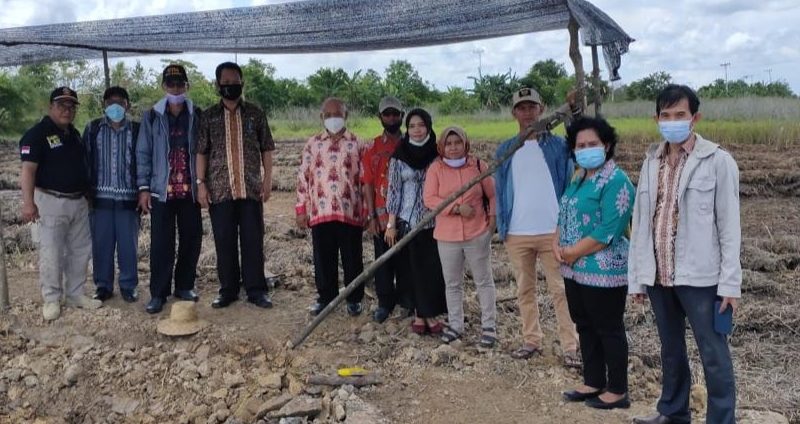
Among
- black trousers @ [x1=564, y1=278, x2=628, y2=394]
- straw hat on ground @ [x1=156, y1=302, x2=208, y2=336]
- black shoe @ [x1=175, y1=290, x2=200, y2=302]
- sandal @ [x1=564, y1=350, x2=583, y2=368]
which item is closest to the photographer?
black trousers @ [x1=564, y1=278, x2=628, y2=394]

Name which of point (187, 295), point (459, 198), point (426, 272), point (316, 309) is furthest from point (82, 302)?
point (459, 198)

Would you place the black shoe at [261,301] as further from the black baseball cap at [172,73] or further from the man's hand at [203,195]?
the black baseball cap at [172,73]

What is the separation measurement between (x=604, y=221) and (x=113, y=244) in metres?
3.87

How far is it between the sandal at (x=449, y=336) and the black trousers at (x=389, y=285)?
440 mm

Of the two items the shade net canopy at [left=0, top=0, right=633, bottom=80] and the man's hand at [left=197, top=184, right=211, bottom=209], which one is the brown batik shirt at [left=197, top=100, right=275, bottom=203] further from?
the shade net canopy at [left=0, top=0, right=633, bottom=80]

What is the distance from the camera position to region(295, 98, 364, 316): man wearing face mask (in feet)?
16.2

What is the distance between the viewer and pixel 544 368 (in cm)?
439

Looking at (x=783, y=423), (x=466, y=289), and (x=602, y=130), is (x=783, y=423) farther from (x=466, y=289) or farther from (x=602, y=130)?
(x=466, y=289)

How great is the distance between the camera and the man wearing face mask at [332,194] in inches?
195

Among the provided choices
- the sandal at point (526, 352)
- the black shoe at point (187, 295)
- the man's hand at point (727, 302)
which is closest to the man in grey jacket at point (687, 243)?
the man's hand at point (727, 302)

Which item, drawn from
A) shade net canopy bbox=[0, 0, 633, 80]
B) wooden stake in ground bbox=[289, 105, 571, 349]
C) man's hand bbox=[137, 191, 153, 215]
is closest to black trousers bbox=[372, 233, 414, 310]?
wooden stake in ground bbox=[289, 105, 571, 349]

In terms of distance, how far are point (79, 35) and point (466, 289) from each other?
3870 millimetres

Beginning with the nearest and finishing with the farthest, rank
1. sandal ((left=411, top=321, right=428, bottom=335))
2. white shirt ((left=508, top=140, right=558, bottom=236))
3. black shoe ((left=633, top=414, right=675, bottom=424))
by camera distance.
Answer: black shoe ((left=633, top=414, right=675, bottom=424)) < white shirt ((left=508, top=140, right=558, bottom=236)) < sandal ((left=411, top=321, right=428, bottom=335))

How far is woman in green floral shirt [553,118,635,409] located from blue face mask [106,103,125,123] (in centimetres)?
336
